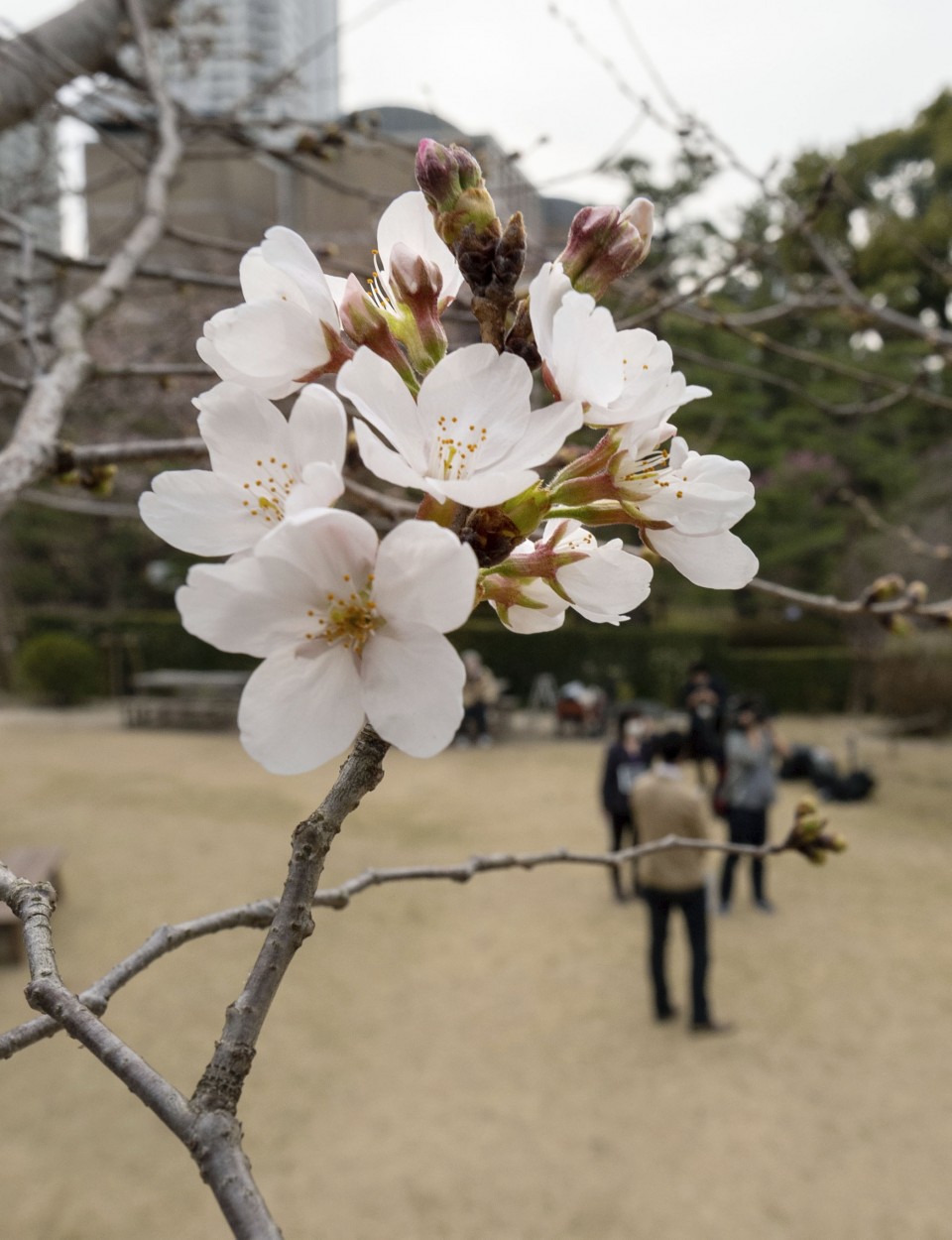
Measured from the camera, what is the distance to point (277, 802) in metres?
7.73

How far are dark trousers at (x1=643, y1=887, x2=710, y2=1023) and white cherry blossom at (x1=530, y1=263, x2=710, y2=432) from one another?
384 cm

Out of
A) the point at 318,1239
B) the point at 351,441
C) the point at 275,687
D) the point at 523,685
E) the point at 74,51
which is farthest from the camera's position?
the point at 523,685

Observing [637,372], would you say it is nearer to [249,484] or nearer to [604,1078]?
[249,484]

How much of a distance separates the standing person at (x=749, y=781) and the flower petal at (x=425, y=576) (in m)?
4.92

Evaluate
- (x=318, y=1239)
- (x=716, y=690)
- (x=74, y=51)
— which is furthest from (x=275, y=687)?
(x=716, y=690)

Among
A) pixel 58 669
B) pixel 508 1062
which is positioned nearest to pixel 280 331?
pixel 508 1062

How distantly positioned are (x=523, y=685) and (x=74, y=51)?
10404mm

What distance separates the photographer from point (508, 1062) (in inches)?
154

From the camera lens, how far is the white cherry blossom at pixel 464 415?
1.39 feet

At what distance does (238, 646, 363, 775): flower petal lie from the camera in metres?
0.40

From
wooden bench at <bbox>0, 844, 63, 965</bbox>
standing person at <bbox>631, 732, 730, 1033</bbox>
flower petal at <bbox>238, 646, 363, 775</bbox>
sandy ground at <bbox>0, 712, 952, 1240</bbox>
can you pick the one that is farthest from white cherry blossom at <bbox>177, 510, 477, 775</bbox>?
wooden bench at <bbox>0, 844, 63, 965</bbox>

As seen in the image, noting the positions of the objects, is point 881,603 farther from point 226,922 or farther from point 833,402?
point 833,402

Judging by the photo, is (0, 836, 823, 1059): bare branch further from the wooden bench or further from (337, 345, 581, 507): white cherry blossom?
the wooden bench

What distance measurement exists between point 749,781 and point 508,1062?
207 cm
